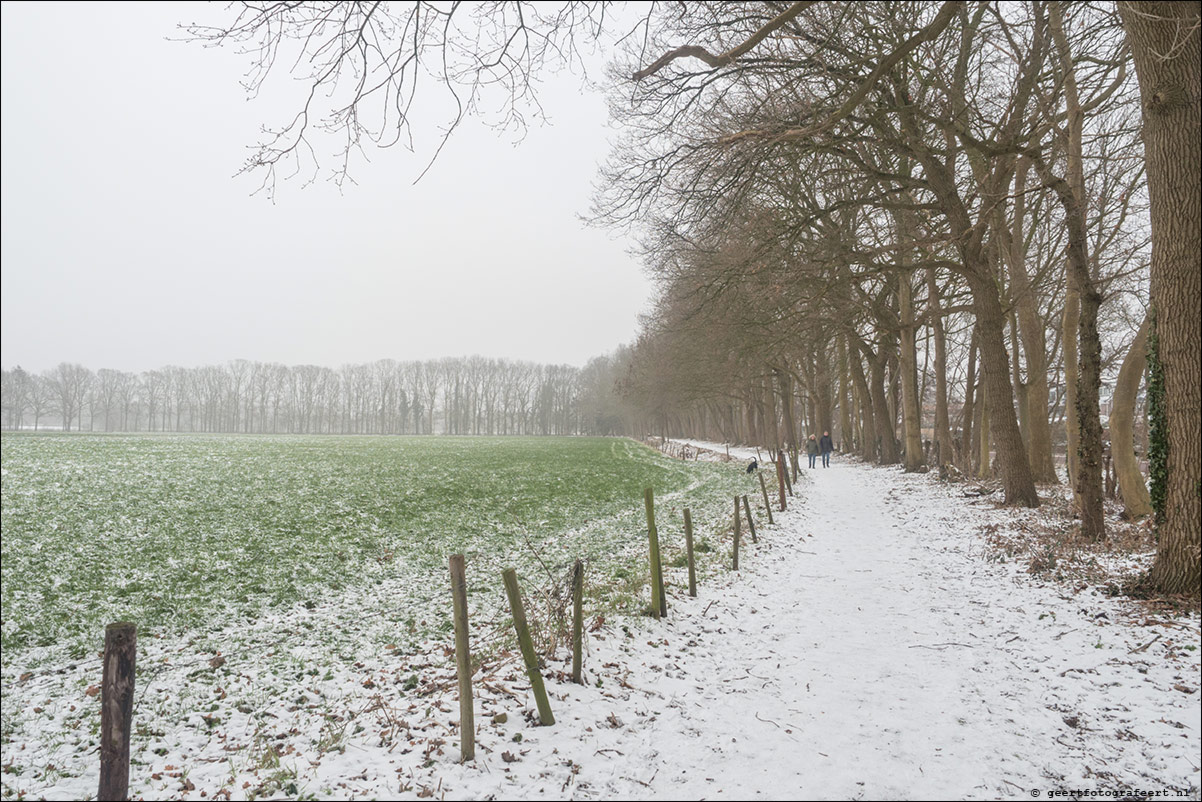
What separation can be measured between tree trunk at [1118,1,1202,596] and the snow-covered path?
3.48ft

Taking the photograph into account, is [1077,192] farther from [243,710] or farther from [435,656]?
[243,710]

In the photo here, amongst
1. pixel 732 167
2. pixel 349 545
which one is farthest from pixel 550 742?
pixel 349 545

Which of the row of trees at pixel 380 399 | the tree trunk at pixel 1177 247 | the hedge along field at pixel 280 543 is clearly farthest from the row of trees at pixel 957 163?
the row of trees at pixel 380 399

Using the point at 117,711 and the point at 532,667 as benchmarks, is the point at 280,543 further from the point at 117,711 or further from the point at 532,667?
the point at 117,711

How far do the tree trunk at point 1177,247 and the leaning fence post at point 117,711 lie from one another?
28.9ft

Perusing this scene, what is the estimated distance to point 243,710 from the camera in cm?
546

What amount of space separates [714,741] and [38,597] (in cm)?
976

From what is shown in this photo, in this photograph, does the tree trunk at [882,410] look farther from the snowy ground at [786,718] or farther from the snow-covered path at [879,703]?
the snowy ground at [786,718]

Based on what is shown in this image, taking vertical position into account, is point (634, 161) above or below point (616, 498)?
above

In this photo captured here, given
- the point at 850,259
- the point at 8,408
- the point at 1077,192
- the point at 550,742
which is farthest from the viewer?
the point at 8,408

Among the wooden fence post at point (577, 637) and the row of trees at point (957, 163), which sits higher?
the row of trees at point (957, 163)

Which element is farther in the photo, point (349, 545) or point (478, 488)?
point (478, 488)

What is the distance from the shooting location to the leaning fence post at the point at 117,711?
126 inches

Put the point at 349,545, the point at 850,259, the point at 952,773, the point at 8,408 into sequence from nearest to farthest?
the point at 952,773 < the point at 349,545 < the point at 850,259 < the point at 8,408
